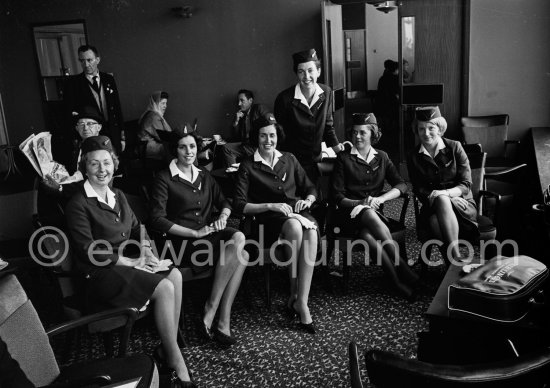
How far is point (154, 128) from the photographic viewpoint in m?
6.82

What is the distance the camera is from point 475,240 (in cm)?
399

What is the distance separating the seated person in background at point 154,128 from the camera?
21.7 feet

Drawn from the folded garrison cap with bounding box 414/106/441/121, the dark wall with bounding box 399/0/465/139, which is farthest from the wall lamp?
the folded garrison cap with bounding box 414/106/441/121

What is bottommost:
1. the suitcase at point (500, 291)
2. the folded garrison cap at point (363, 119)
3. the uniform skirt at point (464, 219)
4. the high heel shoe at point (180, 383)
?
the high heel shoe at point (180, 383)

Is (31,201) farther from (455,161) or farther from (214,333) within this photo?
(455,161)

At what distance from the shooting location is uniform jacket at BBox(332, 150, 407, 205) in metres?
4.24

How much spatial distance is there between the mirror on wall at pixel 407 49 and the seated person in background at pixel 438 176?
295cm

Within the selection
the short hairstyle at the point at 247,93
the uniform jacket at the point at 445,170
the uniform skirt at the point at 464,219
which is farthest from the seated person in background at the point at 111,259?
the short hairstyle at the point at 247,93

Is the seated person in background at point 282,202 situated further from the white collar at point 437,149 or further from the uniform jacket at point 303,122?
the white collar at point 437,149

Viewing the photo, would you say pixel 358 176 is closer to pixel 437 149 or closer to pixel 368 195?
pixel 368 195

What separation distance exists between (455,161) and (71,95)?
13.5 feet

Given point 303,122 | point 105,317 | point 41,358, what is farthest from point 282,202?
point 41,358

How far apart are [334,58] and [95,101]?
3.36 metres

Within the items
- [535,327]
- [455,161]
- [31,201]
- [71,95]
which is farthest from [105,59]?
[535,327]
